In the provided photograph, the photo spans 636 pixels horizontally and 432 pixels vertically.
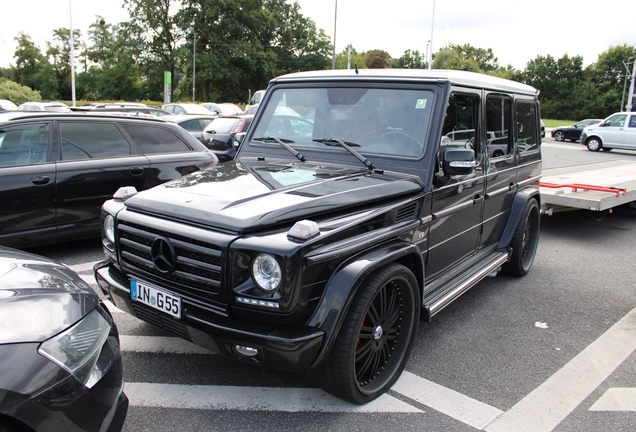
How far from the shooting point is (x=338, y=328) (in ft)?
8.34

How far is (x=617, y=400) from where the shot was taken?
322 centimetres

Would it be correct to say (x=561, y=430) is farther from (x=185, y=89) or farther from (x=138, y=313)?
(x=185, y=89)

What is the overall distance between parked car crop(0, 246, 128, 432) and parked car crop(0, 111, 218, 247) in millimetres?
3112

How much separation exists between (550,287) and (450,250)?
2059mm

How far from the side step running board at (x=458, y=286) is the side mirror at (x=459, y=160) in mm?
886

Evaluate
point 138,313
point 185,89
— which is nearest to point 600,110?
point 185,89

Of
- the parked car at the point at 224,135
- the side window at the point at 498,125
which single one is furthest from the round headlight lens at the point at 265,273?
the parked car at the point at 224,135

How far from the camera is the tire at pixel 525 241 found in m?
5.17

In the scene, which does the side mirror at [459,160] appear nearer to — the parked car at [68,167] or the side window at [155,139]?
the parked car at [68,167]

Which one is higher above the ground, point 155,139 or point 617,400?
point 155,139

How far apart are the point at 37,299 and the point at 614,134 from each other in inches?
1069

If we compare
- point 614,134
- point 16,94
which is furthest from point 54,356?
point 16,94

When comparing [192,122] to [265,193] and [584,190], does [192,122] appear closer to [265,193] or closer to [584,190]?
[584,190]

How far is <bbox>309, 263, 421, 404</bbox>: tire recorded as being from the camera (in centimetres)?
269
